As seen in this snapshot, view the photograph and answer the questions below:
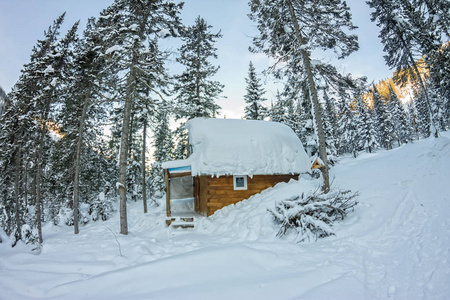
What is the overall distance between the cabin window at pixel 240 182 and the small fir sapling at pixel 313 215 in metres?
5.10

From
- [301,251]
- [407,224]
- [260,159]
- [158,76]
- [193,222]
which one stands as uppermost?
[158,76]

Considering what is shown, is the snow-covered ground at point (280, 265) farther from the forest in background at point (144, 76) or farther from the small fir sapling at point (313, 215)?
the forest in background at point (144, 76)

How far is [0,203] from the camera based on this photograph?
2305cm

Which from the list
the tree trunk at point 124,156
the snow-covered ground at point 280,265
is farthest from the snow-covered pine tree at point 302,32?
the tree trunk at point 124,156

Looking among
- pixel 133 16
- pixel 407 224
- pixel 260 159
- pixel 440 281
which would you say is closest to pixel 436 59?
pixel 260 159

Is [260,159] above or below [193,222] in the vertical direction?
above

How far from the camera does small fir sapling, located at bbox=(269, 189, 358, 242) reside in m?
6.19

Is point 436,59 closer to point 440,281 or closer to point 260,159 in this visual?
point 260,159

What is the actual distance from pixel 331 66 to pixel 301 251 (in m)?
8.68

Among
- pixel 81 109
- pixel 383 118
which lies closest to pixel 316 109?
pixel 81 109

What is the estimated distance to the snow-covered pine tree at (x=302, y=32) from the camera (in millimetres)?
9367

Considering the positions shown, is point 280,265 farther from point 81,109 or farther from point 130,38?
point 81,109

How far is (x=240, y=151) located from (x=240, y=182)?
1.91 metres

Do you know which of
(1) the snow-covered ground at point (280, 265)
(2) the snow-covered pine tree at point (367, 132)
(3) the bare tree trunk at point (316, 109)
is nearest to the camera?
(1) the snow-covered ground at point (280, 265)
